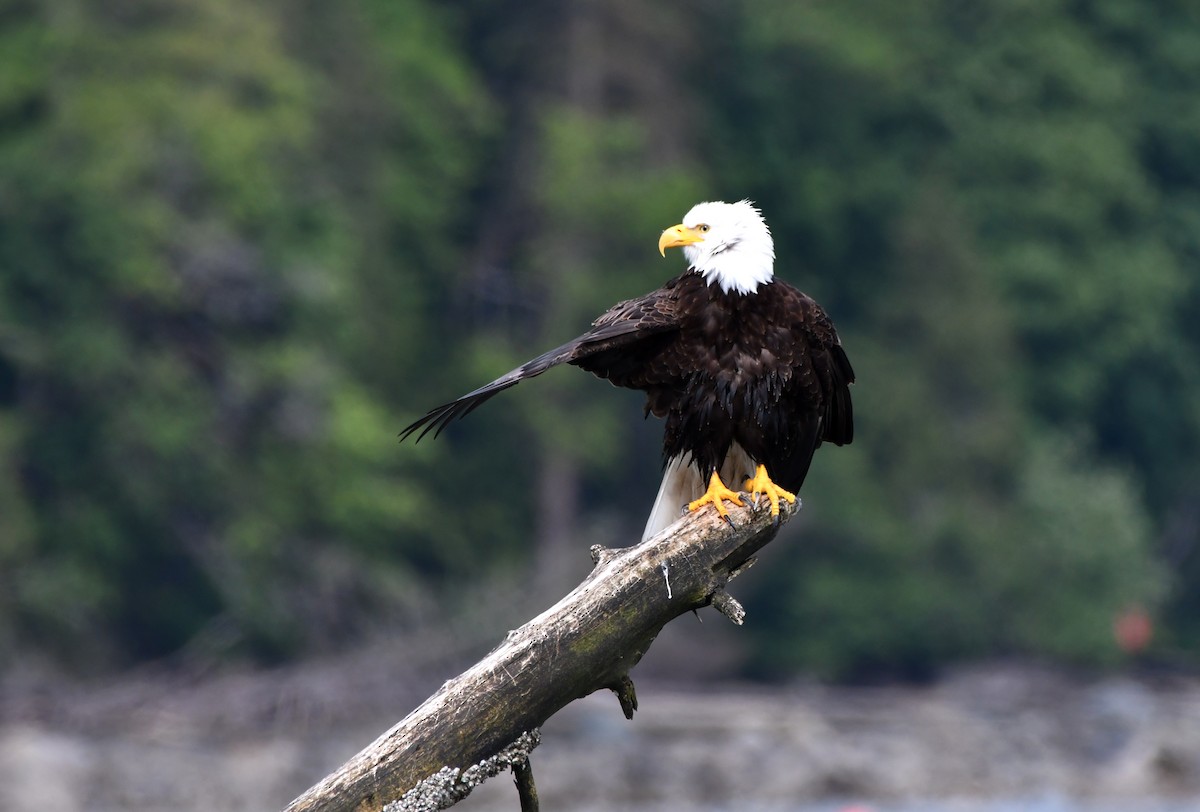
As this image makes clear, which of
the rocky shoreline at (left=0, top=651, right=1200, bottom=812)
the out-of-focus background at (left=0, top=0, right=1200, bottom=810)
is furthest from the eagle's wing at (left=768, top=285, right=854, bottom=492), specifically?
the out-of-focus background at (left=0, top=0, right=1200, bottom=810)

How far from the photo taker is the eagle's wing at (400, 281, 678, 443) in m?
5.53

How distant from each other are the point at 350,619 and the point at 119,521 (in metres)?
3.12

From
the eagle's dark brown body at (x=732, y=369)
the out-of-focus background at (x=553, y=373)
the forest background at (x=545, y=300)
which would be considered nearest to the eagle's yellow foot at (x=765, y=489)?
the eagle's dark brown body at (x=732, y=369)

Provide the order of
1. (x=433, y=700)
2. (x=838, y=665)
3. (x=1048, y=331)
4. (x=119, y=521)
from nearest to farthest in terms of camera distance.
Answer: (x=433, y=700), (x=119, y=521), (x=838, y=665), (x=1048, y=331)

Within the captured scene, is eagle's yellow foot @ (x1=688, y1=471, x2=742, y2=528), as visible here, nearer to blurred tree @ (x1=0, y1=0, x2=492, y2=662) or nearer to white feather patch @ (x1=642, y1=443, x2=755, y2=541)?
white feather patch @ (x1=642, y1=443, x2=755, y2=541)

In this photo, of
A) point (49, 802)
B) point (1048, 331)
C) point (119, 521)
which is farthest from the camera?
point (1048, 331)

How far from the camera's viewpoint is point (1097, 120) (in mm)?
41469

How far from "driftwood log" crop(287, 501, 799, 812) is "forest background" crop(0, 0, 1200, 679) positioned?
23.0m

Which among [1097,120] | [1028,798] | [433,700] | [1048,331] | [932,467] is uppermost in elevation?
[1097,120]

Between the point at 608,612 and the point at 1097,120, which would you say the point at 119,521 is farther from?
the point at 608,612

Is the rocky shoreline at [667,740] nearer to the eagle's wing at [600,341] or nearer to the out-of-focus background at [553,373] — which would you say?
the out-of-focus background at [553,373]

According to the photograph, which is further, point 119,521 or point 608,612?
point 119,521

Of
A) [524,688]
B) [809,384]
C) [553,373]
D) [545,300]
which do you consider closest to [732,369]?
[809,384]

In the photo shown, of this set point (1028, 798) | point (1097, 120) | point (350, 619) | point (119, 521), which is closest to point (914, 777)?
point (1028, 798)
